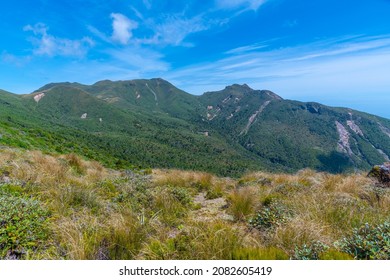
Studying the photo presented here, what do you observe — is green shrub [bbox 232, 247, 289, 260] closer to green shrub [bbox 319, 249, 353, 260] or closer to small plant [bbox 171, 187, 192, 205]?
green shrub [bbox 319, 249, 353, 260]

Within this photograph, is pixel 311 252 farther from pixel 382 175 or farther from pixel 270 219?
pixel 382 175

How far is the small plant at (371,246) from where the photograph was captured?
318cm

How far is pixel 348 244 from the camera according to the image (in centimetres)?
363

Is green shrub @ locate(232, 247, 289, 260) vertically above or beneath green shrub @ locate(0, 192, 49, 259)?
beneath

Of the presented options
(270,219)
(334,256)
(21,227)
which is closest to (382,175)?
(270,219)

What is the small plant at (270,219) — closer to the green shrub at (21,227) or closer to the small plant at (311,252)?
the small plant at (311,252)

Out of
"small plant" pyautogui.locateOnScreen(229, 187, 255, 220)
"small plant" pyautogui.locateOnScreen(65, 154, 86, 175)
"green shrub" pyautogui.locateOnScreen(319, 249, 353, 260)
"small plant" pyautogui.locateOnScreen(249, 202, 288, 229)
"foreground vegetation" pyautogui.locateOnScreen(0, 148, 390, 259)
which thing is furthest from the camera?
"small plant" pyautogui.locateOnScreen(65, 154, 86, 175)

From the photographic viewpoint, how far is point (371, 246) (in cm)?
338

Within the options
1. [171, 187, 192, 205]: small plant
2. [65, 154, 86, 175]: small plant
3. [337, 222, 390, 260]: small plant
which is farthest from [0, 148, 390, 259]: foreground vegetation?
[65, 154, 86, 175]: small plant

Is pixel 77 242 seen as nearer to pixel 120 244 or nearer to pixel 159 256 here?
pixel 120 244

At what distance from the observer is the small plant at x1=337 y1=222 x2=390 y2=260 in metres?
3.18

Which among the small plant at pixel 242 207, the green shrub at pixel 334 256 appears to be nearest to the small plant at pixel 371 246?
the green shrub at pixel 334 256

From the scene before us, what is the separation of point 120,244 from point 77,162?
9617 mm

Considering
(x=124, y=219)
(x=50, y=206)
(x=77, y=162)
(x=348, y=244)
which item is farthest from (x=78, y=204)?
(x=77, y=162)
